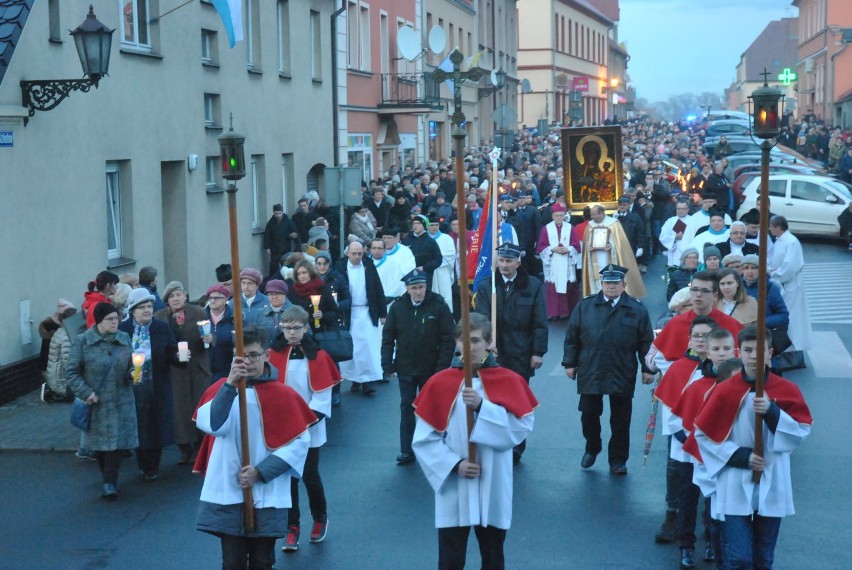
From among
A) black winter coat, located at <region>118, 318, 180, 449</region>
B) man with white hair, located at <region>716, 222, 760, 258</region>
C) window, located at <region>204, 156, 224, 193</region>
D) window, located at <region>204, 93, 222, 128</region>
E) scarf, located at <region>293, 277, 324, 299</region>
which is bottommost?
black winter coat, located at <region>118, 318, 180, 449</region>

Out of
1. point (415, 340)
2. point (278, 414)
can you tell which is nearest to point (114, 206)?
point (415, 340)

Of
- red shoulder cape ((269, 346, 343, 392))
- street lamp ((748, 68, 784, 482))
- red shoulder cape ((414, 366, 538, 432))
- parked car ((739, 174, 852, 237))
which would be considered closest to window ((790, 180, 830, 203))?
parked car ((739, 174, 852, 237))

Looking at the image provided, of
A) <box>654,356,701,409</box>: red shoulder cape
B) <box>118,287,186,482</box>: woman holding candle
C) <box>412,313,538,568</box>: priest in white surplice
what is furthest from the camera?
<box>118,287,186,482</box>: woman holding candle

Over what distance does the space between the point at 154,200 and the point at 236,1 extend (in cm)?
316

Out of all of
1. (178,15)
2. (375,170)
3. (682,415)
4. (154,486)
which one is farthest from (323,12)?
→ (682,415)

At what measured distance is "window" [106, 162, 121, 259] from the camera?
717 inches

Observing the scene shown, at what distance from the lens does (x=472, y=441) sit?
22.4 ft

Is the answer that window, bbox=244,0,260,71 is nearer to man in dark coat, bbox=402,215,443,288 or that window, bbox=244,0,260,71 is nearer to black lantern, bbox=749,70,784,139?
man in dark coat, bbox=402,215,443,288

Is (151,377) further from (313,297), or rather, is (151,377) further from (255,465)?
(255,465)

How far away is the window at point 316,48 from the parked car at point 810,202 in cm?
1079

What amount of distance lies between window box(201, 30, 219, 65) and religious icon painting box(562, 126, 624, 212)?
662 centimetres

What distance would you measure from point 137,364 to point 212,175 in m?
12.4

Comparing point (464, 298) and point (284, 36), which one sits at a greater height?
point (284, 36)

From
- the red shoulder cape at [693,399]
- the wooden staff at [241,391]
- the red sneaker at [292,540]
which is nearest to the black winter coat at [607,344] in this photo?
the red sneaker at [292,540]
